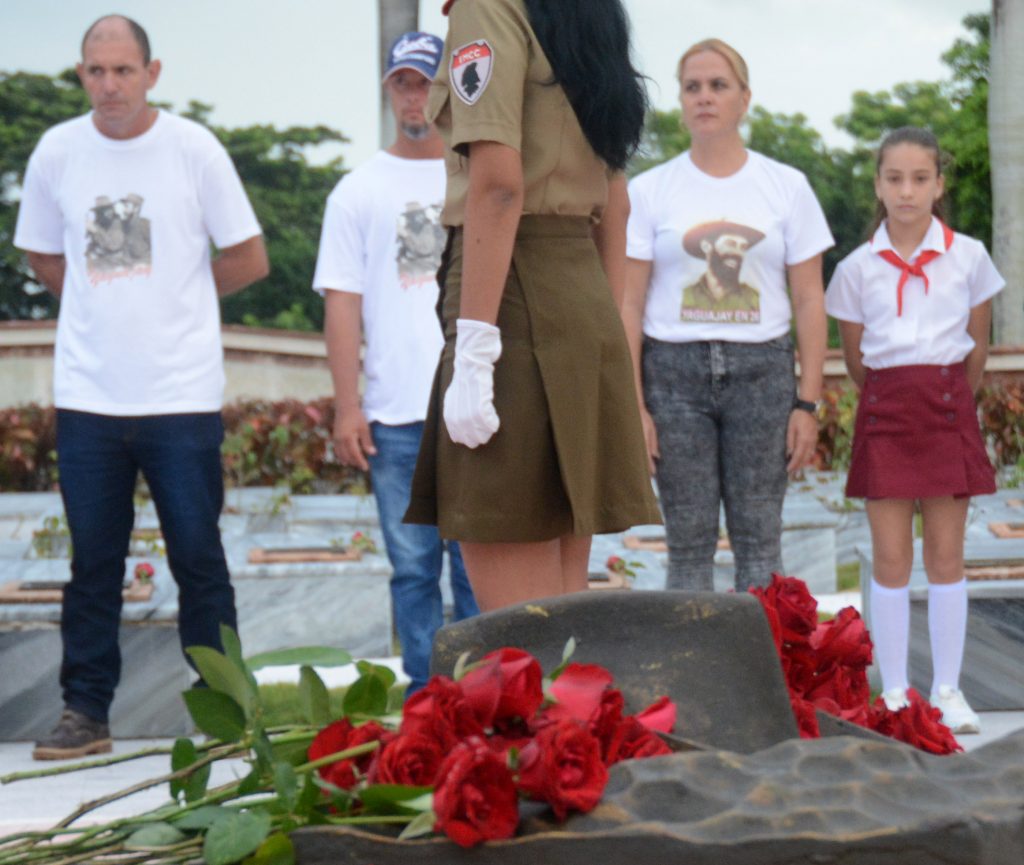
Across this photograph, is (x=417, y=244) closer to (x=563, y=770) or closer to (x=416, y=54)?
(x=416, y=54)

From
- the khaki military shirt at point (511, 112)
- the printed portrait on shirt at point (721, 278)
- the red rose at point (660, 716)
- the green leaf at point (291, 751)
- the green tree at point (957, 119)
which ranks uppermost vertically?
the green tree at point (957, 119)

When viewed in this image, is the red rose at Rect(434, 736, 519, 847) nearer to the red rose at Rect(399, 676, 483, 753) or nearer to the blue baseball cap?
the red rose at Rect(399, 676, 483, 753)

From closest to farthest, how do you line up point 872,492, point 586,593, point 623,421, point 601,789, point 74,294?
point 601,789 < point 586,593 < point 623,421 < point 74,294 < point 872,492

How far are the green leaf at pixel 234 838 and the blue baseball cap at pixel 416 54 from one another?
3.57 metres

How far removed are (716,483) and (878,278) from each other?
830 mm

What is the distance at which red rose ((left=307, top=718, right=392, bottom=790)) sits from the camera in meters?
1.18

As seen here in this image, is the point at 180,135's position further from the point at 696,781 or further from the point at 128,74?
the point at 696,781

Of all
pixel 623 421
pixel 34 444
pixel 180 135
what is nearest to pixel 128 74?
pixel 180 135

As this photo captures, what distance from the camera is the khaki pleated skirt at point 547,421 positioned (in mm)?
2664

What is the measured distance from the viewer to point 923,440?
4.66 metres

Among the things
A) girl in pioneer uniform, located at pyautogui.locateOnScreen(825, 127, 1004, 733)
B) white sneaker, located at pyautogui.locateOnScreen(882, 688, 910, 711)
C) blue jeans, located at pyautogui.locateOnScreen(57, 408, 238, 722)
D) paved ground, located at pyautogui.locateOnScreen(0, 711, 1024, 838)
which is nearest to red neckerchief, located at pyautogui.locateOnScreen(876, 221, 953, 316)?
girl in pioneer uniform, located at pyautogui.locateOnScreen(825, 127, 1004, 733)

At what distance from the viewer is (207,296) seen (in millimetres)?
4488

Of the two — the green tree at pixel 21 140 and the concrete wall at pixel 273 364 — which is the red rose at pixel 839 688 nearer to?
the concrete wall at pixel 273 364

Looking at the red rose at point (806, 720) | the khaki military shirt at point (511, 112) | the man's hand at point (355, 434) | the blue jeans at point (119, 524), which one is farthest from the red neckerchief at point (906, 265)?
the red rose at point (806, 720)
